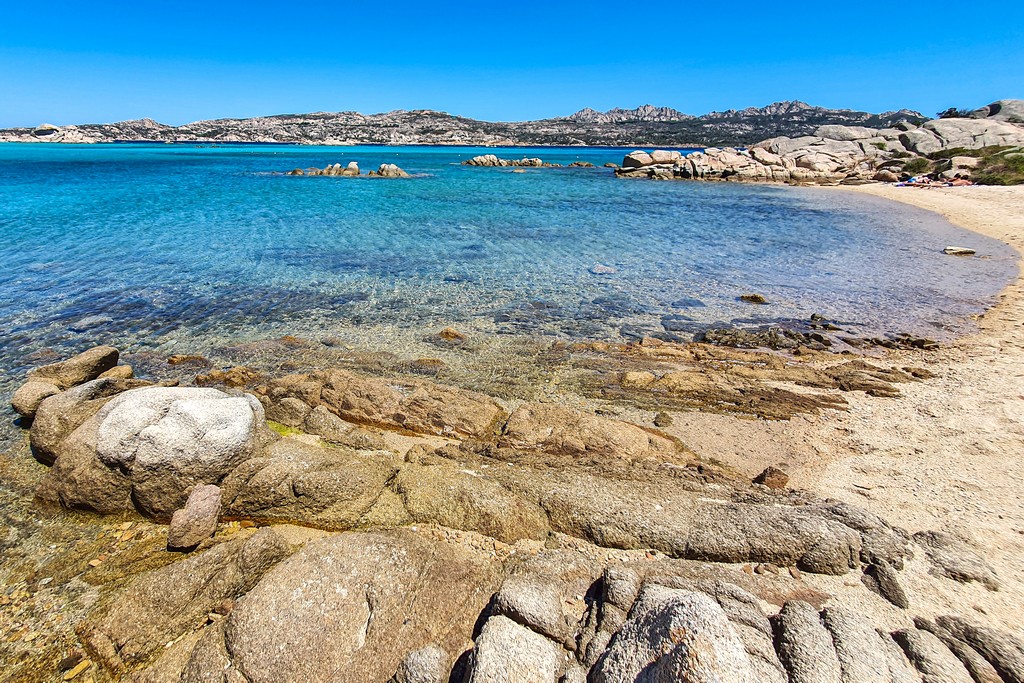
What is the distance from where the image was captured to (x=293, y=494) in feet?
18.0

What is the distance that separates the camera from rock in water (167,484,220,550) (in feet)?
16.5

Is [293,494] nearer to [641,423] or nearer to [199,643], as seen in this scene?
[199,643]

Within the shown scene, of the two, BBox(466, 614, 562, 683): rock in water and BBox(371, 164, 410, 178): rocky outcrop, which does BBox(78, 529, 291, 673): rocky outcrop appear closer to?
BBox(466, 614, 562, 683): rock in water

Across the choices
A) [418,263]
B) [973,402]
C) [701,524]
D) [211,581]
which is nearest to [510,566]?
[701,524]

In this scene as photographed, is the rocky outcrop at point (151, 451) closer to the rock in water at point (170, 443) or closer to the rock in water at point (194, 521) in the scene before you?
the rock in water at point (170, 443)

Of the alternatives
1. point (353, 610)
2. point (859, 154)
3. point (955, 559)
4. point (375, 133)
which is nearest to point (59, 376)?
point (353, 610)

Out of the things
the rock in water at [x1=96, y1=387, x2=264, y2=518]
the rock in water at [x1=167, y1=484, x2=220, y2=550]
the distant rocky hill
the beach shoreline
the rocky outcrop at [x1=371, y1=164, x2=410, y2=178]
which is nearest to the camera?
the beach shoreline

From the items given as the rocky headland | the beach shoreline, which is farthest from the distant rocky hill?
the beach shoreline

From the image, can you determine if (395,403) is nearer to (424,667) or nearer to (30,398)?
(424,667)

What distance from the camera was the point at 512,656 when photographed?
3.29 metres

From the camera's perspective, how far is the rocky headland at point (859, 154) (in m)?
54.0

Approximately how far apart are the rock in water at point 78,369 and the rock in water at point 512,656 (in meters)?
8.15

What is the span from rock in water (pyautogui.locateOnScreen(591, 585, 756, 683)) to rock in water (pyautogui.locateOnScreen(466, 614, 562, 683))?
0.32 m

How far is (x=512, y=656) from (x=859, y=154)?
76.1m
